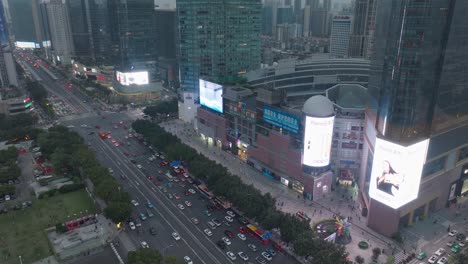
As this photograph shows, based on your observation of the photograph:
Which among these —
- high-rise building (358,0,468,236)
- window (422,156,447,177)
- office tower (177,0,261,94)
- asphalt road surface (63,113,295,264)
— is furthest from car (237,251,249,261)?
office tower (177,0,261,94)

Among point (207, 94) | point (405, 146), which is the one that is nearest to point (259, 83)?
point (207, 94)

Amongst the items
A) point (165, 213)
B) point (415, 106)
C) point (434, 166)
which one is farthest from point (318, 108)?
point (165, 213)

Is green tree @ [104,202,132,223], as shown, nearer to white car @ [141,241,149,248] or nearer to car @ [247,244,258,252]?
white car @ [141,241,149,248]

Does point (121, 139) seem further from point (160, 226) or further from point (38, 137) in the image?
point (160, 226)

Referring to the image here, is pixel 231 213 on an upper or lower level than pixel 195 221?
upper

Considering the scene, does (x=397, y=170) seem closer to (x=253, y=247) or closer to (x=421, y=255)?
(x=421, y=255)
